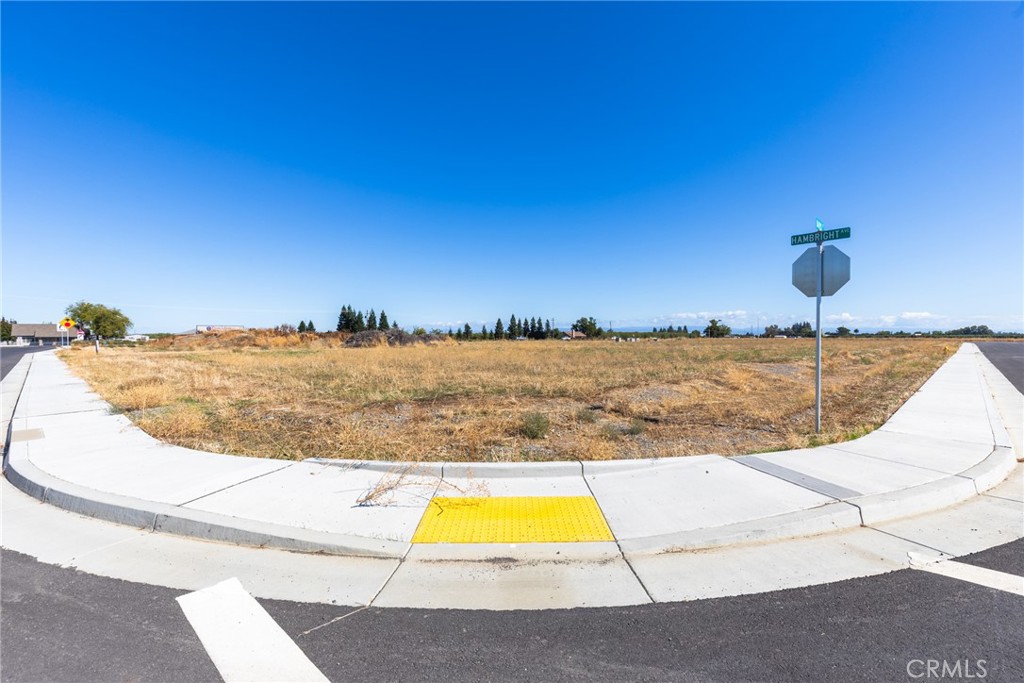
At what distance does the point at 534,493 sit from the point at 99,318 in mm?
97771

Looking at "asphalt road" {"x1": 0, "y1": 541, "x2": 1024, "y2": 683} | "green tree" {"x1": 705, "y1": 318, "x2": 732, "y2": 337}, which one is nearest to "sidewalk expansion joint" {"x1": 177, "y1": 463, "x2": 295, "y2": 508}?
"asphalt road" {"x1": 0, "y1": 541, "x2": 1024, "y2": 683}

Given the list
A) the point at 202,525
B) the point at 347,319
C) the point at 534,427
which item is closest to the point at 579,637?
the point at 202,525

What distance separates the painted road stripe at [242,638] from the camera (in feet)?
7.37

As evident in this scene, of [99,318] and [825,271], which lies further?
[99,318]

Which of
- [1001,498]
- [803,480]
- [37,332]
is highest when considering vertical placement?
[37,332]

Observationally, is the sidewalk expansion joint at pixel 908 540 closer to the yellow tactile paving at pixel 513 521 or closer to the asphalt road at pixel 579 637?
the asphalt road at pixel 579 637

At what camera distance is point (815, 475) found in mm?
4785

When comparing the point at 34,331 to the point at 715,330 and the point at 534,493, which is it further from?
the point at 715,330

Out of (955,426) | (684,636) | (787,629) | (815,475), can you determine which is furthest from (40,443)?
(955,426)

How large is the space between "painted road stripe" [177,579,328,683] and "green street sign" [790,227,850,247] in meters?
8.30

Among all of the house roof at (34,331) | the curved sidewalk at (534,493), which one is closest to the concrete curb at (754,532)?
the curved sidewalk at (534,493)

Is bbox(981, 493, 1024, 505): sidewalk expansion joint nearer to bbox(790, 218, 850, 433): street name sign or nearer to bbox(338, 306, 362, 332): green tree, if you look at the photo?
bbox(790, 218, 850, 433): street name sign

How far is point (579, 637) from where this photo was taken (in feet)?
8.22

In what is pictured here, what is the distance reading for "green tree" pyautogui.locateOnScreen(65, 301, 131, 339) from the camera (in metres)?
69.9
